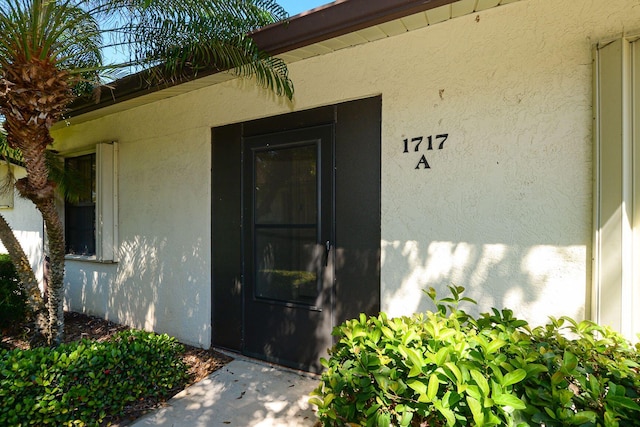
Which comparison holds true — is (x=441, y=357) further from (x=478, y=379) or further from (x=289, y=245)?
(x=289, y=245)

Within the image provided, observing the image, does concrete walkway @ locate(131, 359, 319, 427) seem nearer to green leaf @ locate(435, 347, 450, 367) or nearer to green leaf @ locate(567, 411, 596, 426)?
green leaf @ locate(435, 347, 450, 367)

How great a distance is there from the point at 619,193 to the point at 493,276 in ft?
3.07

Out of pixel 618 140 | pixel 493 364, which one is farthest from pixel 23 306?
pixel 618 140

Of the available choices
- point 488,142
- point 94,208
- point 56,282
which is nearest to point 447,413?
point 488,142

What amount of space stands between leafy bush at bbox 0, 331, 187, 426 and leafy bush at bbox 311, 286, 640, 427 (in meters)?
1.97

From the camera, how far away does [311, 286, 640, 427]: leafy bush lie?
1230 mm

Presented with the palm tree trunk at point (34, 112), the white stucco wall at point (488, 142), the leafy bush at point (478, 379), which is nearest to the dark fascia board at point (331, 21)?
the white stucco wall at point (488, 142)

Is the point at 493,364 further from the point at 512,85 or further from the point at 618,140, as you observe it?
the point at 512,85

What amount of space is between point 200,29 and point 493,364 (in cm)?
338

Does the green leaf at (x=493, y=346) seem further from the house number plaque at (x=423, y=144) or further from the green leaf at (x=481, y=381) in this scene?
the house number plaque at (x=423, y=144)

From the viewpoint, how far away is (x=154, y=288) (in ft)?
15.1

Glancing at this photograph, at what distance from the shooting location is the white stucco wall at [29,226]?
6.51m

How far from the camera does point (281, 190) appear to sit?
3.56 meters

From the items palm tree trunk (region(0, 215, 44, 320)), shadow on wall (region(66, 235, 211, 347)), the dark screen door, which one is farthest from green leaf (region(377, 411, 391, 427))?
palm tree trunk (region(0, 215, 44, 320))
